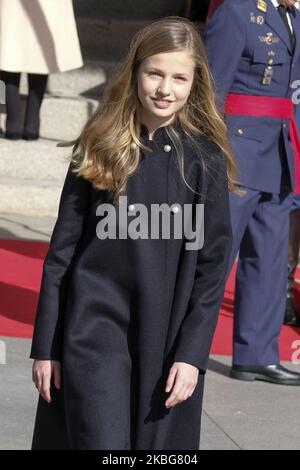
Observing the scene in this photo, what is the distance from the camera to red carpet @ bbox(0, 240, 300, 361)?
6289 millimetres

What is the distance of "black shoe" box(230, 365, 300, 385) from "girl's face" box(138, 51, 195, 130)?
2.44m

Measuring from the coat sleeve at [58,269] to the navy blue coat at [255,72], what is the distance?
1.87 meters

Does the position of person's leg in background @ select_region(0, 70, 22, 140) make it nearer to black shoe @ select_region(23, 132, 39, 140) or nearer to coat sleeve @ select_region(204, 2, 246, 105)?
black shoe @ select_region(23, 132, 39, 140)

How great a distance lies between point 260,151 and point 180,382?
7.74ft

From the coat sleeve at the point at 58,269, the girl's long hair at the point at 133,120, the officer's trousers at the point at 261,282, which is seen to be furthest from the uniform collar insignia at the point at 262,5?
the coat sleeve at the point at 58,269

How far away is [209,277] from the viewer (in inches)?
138

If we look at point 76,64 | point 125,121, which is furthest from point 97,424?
point 76,64

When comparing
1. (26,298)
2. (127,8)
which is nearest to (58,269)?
(26,298)

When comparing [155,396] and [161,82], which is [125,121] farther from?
[155,396]

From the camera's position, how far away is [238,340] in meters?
5.76

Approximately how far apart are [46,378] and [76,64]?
6359 mm

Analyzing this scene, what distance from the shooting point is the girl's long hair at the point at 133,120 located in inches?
137

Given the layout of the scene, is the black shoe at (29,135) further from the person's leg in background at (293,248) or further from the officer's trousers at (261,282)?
the officer's trousers at (261,282)

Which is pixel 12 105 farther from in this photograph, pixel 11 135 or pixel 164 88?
pixel 164 88
